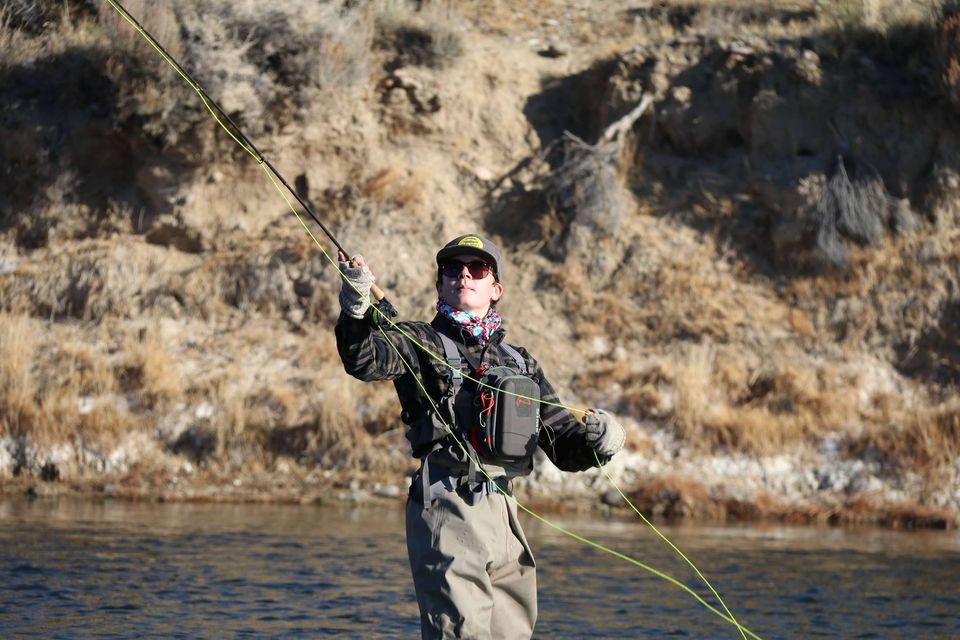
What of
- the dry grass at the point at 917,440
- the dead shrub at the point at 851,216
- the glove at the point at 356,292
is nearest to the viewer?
the glove at the point at 356,292

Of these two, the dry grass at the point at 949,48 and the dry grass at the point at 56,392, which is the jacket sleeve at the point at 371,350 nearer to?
the dry grass at the point at 56,392

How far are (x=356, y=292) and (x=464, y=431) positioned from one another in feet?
2.01

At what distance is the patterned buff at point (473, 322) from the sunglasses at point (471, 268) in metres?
0.12

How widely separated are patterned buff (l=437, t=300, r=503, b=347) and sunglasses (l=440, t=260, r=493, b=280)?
0.12m

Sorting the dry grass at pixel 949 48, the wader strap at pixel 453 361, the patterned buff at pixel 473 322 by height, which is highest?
the dry grass at pixel 949 48

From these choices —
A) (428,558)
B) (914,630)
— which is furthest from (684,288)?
(428,558)

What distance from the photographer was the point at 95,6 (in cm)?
1850

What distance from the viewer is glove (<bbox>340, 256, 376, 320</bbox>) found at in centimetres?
424

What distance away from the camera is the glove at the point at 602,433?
4.57 metres

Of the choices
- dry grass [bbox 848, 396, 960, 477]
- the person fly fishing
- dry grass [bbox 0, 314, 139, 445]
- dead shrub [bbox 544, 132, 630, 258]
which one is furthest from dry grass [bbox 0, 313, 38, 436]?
the person fly fishing

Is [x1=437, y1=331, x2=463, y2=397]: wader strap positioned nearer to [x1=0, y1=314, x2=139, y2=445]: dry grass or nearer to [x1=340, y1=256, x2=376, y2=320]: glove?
[x1=340, y1=256, x2=376, y2=320]: glove

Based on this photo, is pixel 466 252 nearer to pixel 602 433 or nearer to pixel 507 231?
pixel 602 433

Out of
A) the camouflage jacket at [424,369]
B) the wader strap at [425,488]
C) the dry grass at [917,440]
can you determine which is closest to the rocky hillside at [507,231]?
the dry grass at [917,440]

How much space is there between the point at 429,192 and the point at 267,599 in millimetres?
10630
